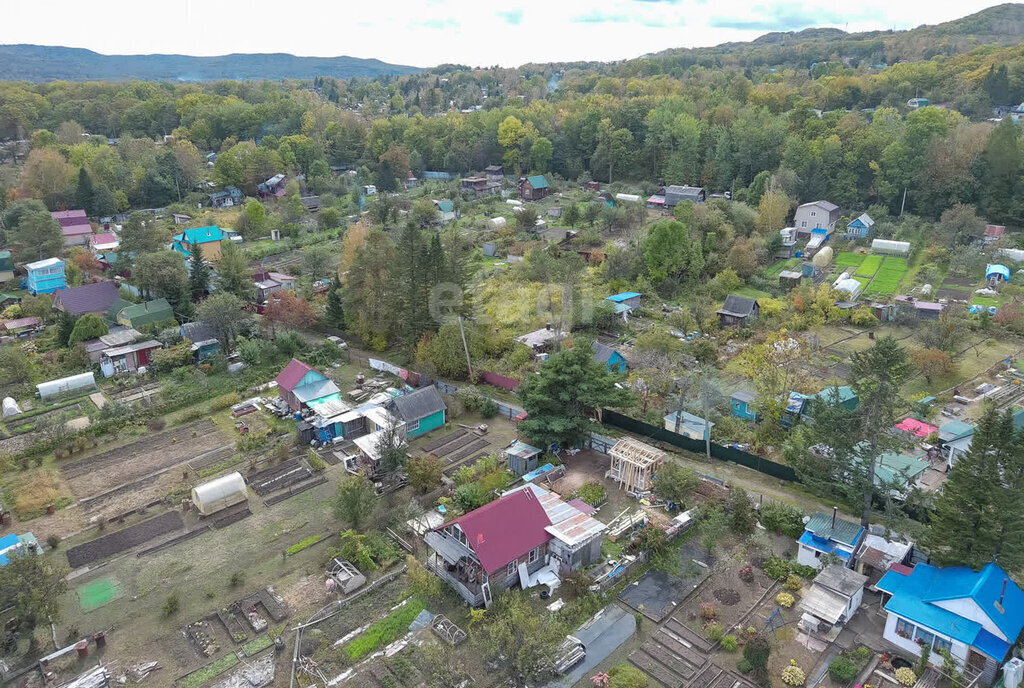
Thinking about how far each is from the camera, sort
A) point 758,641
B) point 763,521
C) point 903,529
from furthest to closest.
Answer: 1. point 763,521
2. point 903,529
3. point 758,641

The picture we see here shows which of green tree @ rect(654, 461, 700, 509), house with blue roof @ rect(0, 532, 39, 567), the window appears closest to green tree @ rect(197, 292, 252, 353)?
house with blue roof @ rect(0, 532, 39, 567)

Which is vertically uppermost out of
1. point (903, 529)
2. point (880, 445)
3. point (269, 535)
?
point (880, 445)

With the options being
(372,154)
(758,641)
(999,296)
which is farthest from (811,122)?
(758,641)

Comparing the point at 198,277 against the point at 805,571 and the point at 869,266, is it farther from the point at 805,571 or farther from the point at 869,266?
the point at 869,266

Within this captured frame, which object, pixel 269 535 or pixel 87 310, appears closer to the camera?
pixel 269 535

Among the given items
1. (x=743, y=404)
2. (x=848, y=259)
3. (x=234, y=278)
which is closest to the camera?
(x=743, y=404)

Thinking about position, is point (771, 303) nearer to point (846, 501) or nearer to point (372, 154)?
point (846, 501)

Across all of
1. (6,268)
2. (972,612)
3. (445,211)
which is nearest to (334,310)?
(6,268)
